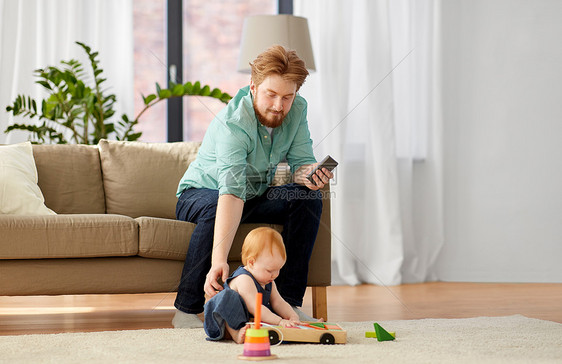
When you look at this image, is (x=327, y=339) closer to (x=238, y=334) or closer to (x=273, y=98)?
(x=238, y=334)

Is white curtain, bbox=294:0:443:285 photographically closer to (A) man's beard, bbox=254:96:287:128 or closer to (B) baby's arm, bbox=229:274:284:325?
(A) man's beard, bbox=254:96:287:128

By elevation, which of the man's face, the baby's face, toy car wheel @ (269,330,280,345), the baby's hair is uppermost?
the man's face

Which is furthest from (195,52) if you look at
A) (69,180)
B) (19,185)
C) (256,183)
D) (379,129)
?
(256,183)

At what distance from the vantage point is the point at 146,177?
2.71 meters

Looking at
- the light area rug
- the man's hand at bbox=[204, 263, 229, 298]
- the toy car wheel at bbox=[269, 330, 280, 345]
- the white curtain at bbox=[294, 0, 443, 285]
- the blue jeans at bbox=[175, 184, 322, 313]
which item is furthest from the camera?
the white curtain at bbox=[294, 0, 443, 285]

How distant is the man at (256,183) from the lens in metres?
1.92

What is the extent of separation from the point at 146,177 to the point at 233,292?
113cm

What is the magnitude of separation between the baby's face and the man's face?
0.48 metres

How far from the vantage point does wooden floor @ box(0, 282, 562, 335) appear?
229 centimetres

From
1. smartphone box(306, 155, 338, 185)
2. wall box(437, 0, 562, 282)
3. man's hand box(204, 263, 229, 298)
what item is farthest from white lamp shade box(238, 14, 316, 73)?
man's hand box(204, 263, 229, 298)

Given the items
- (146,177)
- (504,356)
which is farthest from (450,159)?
(504,356)

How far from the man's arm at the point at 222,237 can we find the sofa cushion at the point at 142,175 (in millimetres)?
805

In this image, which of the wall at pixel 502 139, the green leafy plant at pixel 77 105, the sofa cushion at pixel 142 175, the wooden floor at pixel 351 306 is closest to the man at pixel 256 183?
the wooden floor at pixel 351 306

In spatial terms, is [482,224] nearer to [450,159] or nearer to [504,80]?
[450,159]
